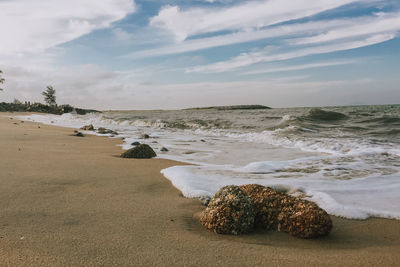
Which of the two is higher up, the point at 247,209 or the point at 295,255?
the point at 247,209

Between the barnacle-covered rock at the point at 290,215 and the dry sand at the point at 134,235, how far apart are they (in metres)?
0.08

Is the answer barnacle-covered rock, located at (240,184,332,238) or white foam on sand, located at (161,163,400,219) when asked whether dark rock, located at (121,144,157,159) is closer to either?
white foam on sand, located at (161,163,400,219)

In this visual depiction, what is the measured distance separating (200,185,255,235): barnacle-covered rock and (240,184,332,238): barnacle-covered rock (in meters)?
0.16

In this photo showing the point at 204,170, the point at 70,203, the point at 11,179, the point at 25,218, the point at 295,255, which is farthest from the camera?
the point at 204,170

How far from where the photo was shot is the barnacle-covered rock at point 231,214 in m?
2.34

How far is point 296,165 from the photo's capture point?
5246mm

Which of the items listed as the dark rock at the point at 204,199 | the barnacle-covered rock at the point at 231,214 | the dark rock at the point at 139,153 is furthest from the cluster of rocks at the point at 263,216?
the dark rock at the point at 139,153

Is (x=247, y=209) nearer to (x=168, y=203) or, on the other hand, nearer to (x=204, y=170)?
(x=168, y=203)

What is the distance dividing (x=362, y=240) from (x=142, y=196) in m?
2.07

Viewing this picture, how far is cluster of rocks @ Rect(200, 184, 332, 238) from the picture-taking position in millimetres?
2332

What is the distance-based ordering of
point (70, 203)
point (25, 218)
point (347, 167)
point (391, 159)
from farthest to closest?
point (391, 159) < point (347, 167) < point (70, 203) < point (25, 218)

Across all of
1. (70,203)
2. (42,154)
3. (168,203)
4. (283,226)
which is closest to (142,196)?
(168,203)

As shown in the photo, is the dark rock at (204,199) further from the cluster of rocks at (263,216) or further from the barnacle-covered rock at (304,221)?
the barnacle-covered rock at (304,221)

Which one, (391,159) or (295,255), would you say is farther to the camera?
(391,159)
